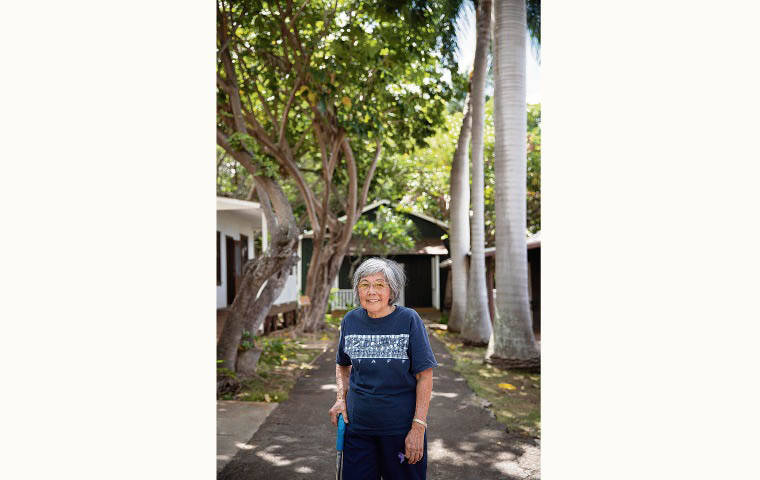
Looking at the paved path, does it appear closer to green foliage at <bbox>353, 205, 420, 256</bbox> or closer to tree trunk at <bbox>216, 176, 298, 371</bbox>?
tree trunk at <bbox>216, 176, 298, 371</bbox>

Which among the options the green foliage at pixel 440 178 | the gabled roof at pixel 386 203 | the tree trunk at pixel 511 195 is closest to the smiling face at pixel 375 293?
the tree trunk at pixel 511 195

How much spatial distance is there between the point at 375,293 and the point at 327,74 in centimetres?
671

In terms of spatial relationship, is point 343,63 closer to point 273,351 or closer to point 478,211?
point 273,351

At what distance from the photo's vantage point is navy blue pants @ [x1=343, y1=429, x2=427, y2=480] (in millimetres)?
2828

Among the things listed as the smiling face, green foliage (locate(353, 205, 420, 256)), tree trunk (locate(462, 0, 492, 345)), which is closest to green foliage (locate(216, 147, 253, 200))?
green foliage (locate(353, 205, 420, 256))

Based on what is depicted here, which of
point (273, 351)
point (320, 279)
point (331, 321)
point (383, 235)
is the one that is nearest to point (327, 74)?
point (273, 351)

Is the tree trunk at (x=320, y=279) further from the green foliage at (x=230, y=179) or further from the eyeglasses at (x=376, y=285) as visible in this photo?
the eyeglasses at (x=376, y=285)

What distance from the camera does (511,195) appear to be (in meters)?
9.12

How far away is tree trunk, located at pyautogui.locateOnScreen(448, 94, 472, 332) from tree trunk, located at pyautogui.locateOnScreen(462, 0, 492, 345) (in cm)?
127

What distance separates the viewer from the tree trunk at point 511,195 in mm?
8883

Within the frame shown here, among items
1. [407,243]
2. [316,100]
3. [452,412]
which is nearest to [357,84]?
[316,100]
